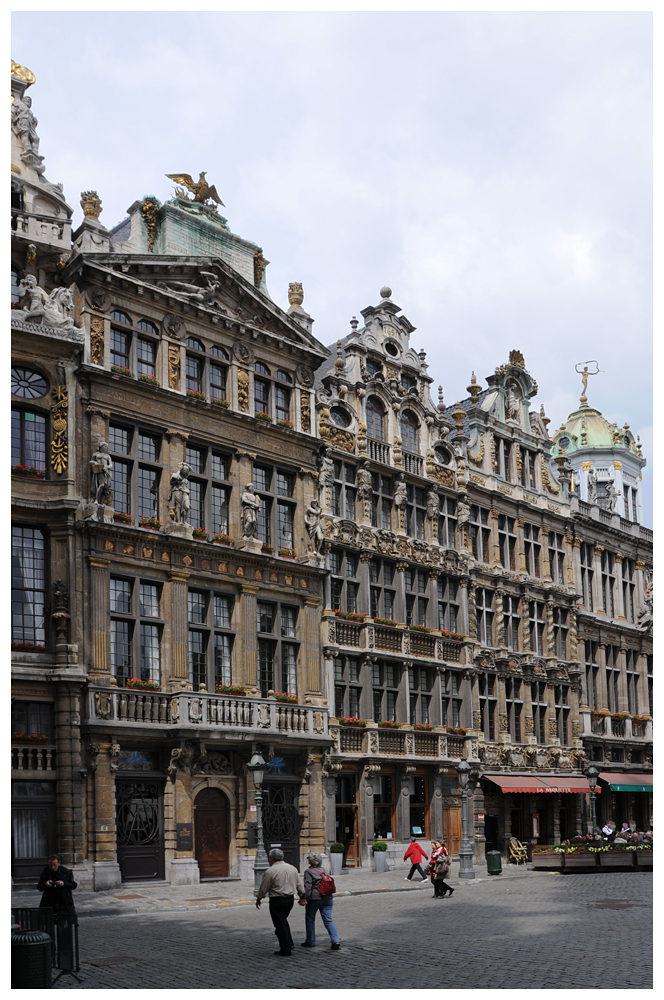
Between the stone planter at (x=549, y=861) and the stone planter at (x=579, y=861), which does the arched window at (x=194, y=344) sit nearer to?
the stone planter at (x=549, y=861)

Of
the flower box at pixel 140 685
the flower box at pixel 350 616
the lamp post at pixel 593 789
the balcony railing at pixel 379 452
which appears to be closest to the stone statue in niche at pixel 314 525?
the flower box at pixel 350 616

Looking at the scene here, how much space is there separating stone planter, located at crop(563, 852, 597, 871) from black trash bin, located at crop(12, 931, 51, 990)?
23782 millimetres

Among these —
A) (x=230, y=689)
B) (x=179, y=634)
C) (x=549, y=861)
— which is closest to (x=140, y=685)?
(x=179, y=634)

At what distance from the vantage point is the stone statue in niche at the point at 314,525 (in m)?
37.4

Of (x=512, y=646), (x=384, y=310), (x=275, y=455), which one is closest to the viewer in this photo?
(x=275, y=455)

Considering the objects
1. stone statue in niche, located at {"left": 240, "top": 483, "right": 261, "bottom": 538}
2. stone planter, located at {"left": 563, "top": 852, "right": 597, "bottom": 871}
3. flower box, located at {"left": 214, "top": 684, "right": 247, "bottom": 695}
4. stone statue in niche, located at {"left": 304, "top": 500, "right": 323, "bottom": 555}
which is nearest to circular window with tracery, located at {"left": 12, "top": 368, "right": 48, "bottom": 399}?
stone statue in niche, located at {"left": 240, "top": 483, "right": 261, "bottom": 538}

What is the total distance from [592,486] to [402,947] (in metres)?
44.1

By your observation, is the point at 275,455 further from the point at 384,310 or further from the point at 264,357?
the point at 384,310

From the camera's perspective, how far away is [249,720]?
32875 millimetres

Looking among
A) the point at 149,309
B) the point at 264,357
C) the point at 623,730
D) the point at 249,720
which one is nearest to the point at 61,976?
the point at 249,720

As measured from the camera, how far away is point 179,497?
32906 mm

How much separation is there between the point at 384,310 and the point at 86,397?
52.0 feet

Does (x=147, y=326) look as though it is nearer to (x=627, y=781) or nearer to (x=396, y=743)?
(x=396, y=743)

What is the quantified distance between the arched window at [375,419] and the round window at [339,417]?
108cm
